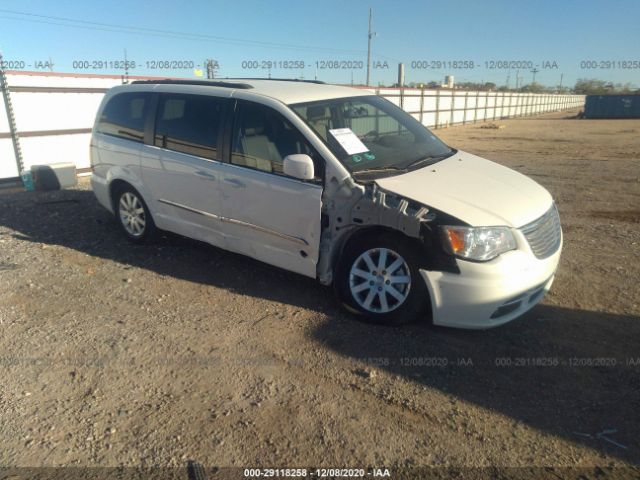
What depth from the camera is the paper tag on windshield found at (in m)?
3.95

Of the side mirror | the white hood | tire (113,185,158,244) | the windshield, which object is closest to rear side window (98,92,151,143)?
tire (113,185,158,244)

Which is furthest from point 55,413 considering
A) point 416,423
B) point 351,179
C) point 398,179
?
point 398,179

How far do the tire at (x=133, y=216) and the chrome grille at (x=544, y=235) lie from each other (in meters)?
3.88

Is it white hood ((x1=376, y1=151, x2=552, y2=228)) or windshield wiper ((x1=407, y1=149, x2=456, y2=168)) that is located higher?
windshield wiper ((x1=407, y1=149, x2=456, y2=168))

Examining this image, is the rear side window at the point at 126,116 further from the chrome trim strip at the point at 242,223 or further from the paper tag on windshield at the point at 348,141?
the paper tag on windshield at the point at 348,141

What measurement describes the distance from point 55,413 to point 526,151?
16.0m

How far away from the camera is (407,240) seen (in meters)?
3.53

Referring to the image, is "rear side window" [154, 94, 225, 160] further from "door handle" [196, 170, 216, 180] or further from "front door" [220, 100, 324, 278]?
"front door" [220, 100, 324, 278]

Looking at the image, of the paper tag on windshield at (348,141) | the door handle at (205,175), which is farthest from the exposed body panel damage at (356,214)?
the door handle at (205,175)

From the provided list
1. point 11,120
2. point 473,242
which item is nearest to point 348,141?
point 473,242

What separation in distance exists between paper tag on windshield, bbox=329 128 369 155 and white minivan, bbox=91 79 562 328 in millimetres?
12

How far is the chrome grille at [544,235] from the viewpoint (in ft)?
11.4

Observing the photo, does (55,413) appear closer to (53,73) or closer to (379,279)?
(379,279)

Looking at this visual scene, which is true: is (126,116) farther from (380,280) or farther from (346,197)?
(380,280)
